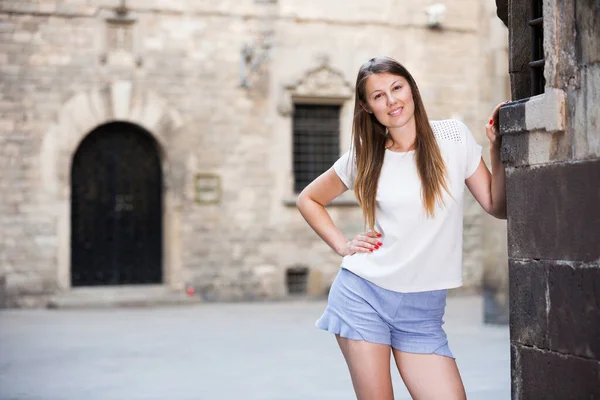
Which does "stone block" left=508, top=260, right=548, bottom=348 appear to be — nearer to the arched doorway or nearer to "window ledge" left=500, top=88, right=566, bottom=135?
"window ledge" left=500, top=88, right=566, bottom=135

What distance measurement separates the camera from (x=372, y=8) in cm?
1822

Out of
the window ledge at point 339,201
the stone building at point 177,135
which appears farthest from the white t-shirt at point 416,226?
the window ledge at point 339,201

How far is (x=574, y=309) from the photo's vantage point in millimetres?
3807

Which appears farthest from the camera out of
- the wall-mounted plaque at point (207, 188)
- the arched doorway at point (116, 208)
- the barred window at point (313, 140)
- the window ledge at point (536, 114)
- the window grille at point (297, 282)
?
the barred window at point (313, 140)

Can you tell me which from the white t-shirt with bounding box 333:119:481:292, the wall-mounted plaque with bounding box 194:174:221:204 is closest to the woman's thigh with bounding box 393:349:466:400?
the white t-shirt with bounding box 333:119:481:292

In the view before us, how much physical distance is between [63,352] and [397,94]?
7.67m

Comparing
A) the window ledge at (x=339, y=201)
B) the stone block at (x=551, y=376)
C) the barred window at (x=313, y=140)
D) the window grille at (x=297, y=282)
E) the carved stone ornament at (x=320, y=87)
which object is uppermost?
the carved stone ornament at (x=320, y=87)

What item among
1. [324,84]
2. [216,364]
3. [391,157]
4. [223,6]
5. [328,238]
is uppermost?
[223,6]

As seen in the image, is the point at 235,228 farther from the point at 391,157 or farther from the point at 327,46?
the point at 391,157

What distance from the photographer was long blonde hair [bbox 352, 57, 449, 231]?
12.8 ft

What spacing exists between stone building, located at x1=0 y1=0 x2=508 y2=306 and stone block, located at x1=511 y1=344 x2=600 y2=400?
11.9m

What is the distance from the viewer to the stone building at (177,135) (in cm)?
1623

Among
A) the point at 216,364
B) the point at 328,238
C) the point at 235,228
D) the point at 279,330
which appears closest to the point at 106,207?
the point at 235,228

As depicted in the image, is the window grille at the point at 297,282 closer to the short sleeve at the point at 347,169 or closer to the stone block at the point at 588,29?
the short sleeve at the point at 347,169
